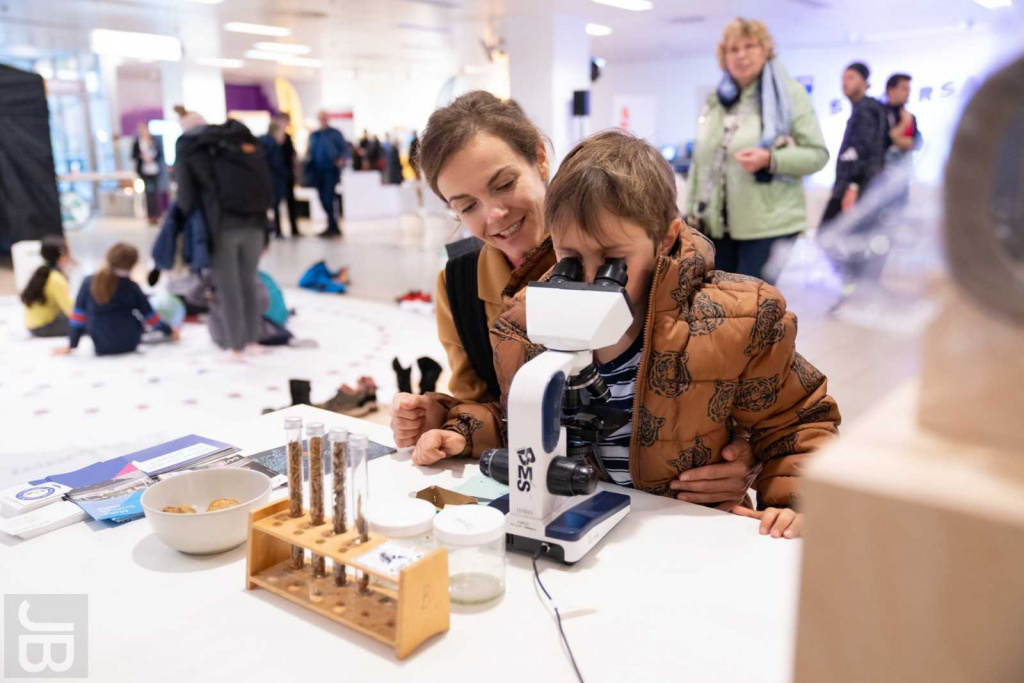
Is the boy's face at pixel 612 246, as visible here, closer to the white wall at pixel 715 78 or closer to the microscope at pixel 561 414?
the microscope at pixel 561 414

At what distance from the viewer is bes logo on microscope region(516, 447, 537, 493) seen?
0.92 metres

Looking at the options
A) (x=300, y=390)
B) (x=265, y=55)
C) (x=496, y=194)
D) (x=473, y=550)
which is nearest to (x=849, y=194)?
(x=300, y=390)

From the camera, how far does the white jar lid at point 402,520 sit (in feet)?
2.82

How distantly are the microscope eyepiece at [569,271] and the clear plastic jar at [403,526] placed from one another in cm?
33

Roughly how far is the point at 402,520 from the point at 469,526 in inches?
3.1

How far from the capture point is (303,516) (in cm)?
92

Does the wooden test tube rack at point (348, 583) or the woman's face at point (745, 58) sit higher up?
the woman's face at point (745, 58)

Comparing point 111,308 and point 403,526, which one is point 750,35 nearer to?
point 403,526

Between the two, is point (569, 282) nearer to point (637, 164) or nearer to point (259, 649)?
point (637, 164)

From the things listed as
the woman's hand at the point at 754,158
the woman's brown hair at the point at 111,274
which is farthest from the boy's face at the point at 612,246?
the woman's brown hair at the point at 111,274

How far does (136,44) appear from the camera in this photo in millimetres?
11078

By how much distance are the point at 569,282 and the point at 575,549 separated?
0.32 m

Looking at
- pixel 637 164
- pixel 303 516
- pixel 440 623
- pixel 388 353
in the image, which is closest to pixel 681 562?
pixel 440 623
